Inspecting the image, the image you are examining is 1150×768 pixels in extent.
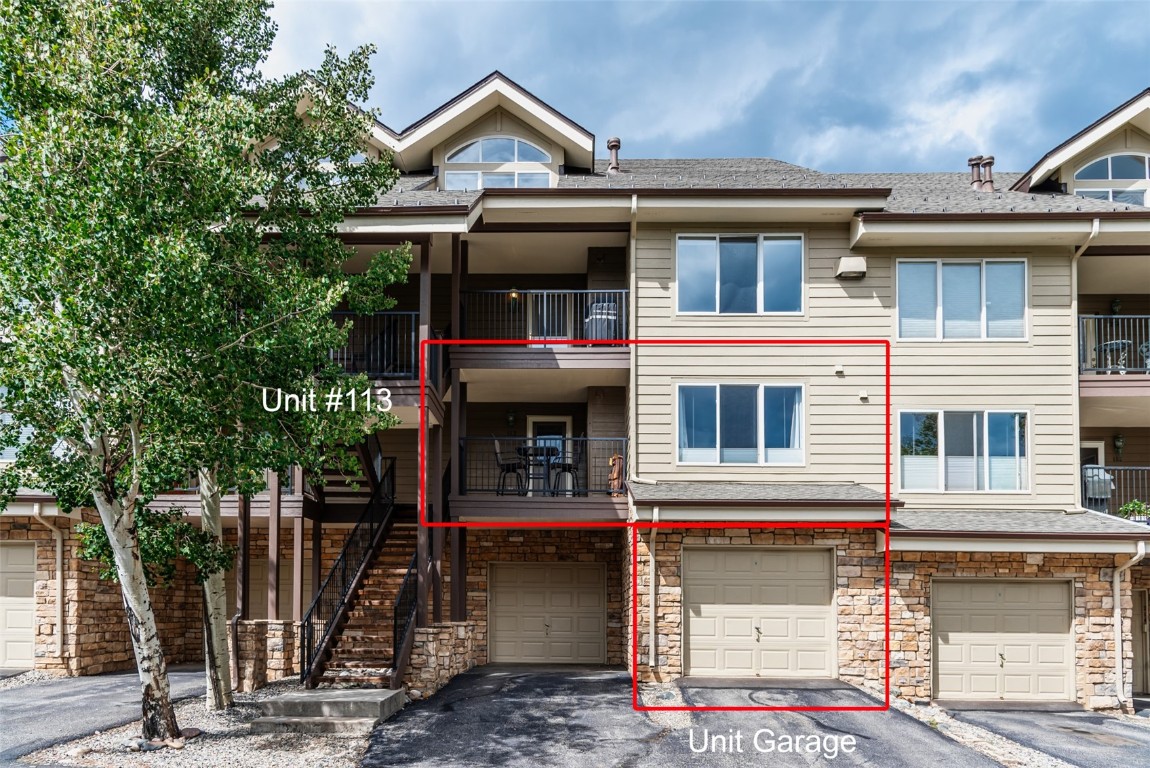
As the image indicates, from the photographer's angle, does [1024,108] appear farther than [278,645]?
Yes

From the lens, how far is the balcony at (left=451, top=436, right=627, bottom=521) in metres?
15.2

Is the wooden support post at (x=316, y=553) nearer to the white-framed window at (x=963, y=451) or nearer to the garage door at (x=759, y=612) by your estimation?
the garage door at (x=759, y=612)

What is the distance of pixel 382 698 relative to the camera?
11625 mm

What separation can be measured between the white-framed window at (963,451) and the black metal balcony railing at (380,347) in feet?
26.9

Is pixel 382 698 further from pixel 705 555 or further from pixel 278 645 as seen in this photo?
pixel 705 555

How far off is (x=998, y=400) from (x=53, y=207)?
45.4 ft

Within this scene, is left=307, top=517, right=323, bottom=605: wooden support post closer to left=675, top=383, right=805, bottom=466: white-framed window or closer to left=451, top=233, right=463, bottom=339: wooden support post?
left=451, top=233, right=463, bottom=339: wooden support post

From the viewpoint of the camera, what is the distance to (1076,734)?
12.1 meters

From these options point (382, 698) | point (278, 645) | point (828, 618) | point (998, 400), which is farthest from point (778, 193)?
point (278, 645)

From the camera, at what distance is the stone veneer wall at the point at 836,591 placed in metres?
14.0

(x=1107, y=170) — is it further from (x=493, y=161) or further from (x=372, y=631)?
(x=372, y=631)

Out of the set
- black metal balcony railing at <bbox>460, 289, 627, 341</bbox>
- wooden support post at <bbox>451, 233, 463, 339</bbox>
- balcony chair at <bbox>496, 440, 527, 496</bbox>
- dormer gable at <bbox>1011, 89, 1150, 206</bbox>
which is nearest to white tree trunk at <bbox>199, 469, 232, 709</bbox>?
wooden support post at <bbox>451, 233, 463, 339</bbox>

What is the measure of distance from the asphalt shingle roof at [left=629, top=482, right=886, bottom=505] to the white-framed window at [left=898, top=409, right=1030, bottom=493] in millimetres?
1086

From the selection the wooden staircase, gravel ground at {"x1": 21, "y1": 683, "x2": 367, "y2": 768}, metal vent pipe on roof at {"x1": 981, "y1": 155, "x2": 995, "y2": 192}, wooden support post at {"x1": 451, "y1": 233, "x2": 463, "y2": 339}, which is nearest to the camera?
gravel ground at {"x1": 21, "y1": 683, "x2": 367, "y2": 768}
